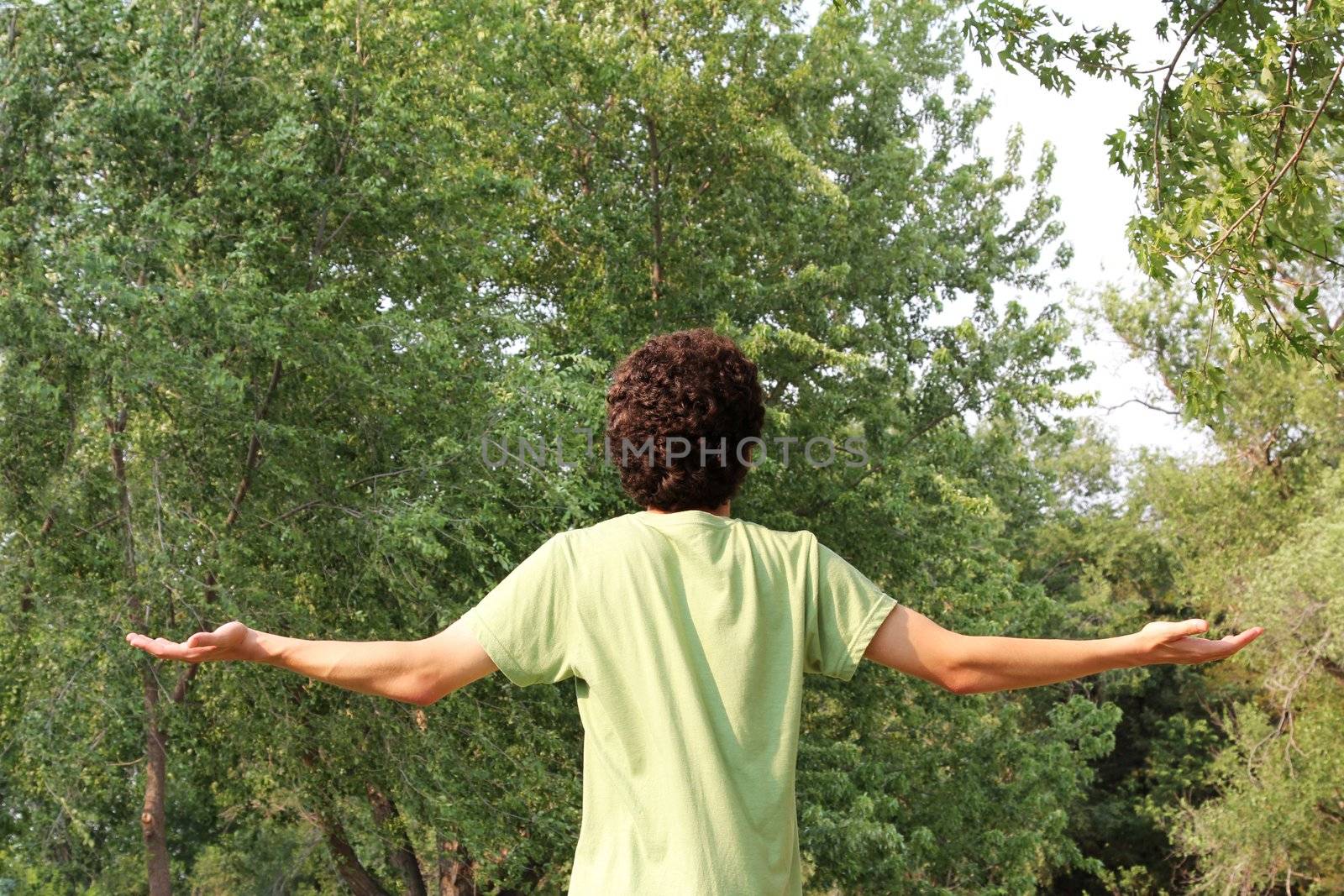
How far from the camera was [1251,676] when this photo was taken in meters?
23.3

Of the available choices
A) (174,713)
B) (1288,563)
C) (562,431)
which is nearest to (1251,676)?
(1288,563)

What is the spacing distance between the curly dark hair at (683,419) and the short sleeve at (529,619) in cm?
18

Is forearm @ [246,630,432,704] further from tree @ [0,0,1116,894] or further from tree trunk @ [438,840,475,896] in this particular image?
tree trunk @ [438,840,475,896]

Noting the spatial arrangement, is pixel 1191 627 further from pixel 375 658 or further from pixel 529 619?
pixel 375 658

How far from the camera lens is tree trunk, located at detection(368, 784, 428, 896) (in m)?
11.3

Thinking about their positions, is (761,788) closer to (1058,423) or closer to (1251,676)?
(1058,423)

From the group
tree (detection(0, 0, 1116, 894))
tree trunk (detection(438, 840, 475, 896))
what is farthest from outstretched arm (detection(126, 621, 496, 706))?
tree trunk (detection(438, 840, 475, 896))

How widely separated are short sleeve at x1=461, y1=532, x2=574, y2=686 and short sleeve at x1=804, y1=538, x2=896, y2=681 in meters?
0.33

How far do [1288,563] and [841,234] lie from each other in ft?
26.2

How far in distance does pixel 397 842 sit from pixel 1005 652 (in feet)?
33.2

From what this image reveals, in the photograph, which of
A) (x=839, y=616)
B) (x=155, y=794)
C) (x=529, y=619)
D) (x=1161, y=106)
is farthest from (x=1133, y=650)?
(x=155, y=794)

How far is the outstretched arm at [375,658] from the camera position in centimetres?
181

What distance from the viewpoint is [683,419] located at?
6.06 ft

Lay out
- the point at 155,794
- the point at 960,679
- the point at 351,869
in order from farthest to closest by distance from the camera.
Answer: the point at 351,869 < the point at 155,794 < the point at 960,679
